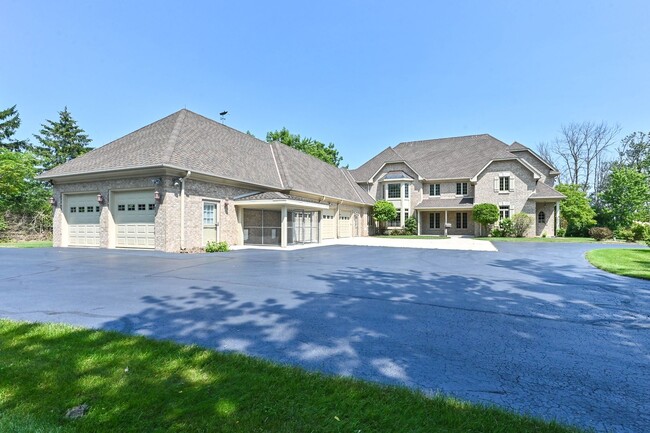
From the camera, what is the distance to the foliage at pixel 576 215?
2958cm

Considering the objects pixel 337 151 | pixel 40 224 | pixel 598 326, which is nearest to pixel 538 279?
pixel 598 326

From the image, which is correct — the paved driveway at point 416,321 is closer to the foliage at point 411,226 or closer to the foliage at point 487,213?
the foliage at point 487,213

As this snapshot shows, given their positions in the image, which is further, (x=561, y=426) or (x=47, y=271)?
(x=47, y=271)

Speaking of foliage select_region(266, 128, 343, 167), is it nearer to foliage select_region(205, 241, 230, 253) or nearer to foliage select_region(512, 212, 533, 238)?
foliage select_region(512, 212, 533, 238)

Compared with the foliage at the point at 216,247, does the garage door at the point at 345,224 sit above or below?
above

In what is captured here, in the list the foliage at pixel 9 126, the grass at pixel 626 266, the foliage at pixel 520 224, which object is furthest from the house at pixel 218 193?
the foliage at pixel 9 126

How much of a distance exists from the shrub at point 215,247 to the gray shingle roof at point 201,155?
135 inches

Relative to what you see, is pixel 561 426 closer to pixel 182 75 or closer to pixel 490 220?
pixel 182 75

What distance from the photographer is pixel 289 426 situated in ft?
7.60

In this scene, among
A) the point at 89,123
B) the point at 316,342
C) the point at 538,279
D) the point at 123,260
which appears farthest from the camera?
the point at 89,123

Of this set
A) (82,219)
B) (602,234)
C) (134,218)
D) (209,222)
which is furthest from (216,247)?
(602,234)

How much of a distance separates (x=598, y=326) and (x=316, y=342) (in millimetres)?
4358

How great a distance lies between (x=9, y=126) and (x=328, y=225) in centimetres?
4206

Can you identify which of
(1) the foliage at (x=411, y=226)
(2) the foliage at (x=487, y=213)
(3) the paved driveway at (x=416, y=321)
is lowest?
(3) the paved driveway at (x=416, y=321)
